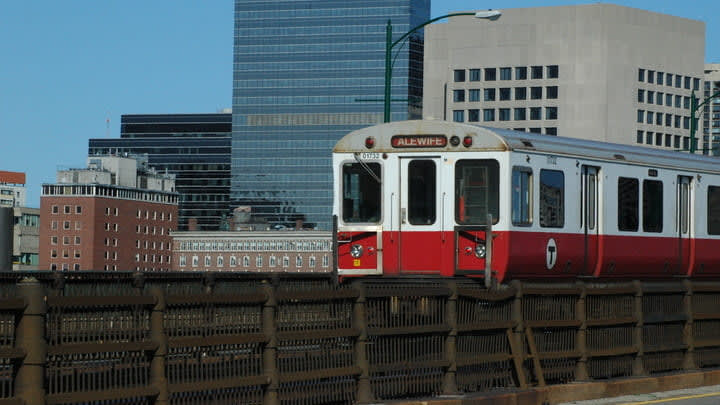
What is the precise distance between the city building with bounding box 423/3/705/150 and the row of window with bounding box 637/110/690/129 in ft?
0.45

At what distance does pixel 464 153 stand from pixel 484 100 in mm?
166710

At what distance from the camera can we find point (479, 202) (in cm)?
2323

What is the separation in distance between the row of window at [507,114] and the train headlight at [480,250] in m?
165

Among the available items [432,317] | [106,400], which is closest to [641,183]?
[432,317]

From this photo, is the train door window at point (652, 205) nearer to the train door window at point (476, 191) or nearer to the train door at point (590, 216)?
the train door at point (590, 216)

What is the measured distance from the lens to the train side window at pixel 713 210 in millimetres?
28656

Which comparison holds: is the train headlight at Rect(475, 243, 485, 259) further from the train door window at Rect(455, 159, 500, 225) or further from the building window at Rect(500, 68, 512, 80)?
the building window at Rect(500, 68, 512, 80)

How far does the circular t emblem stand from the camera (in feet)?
78.9

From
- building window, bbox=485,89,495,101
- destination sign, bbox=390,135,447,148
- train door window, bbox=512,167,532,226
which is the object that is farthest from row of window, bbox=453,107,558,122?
train door window, bbox=512,167,532,226

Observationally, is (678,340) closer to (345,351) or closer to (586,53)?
(345,351)

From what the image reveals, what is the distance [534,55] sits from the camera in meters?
187

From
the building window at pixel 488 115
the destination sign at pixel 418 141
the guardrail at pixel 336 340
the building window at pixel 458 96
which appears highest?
the building window at pixel 458 96

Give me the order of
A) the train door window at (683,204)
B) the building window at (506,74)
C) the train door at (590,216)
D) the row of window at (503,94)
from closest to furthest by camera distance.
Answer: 1. the train door at (590,216)
2. the train door window at (683,204)
3. the row of window at (503,94)
4. the building window at (506,74)

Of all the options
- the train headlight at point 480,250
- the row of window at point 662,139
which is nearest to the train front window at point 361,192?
the train headlight at point 480,250
